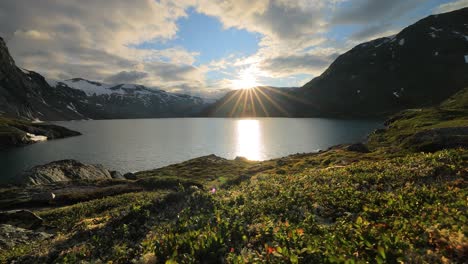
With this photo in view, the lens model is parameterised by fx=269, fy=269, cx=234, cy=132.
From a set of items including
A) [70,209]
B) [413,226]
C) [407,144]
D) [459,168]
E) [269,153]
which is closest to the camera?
[413,226]

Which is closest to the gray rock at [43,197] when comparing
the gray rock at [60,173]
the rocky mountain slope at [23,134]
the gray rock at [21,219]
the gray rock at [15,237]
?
the gray rock at [21,219]

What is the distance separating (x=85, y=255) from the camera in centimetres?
1281

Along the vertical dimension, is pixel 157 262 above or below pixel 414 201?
below

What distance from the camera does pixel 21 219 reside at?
24.8 meters

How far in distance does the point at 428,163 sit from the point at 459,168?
2511 mm

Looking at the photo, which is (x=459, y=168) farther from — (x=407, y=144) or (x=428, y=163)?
(x=407, y=144)

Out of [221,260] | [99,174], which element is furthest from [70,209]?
[99,174]

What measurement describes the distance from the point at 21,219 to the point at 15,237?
6.56 meters

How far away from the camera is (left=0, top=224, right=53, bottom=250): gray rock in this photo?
59.8ft

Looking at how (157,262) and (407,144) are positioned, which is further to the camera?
(407,144)

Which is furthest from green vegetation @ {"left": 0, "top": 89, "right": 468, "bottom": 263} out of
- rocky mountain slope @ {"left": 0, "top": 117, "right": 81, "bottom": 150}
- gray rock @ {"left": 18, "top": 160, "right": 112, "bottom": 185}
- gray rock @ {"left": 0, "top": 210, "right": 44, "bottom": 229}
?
rocky mountain slope @ {"left": 0, "top": 117, "right": 81, "bottom": 150}

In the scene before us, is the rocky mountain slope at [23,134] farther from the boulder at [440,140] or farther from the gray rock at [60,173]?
the boulder at [440,140]

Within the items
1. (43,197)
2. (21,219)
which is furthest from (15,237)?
(43,197)

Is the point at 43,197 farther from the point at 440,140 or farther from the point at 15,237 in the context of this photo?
the point at 440,140
